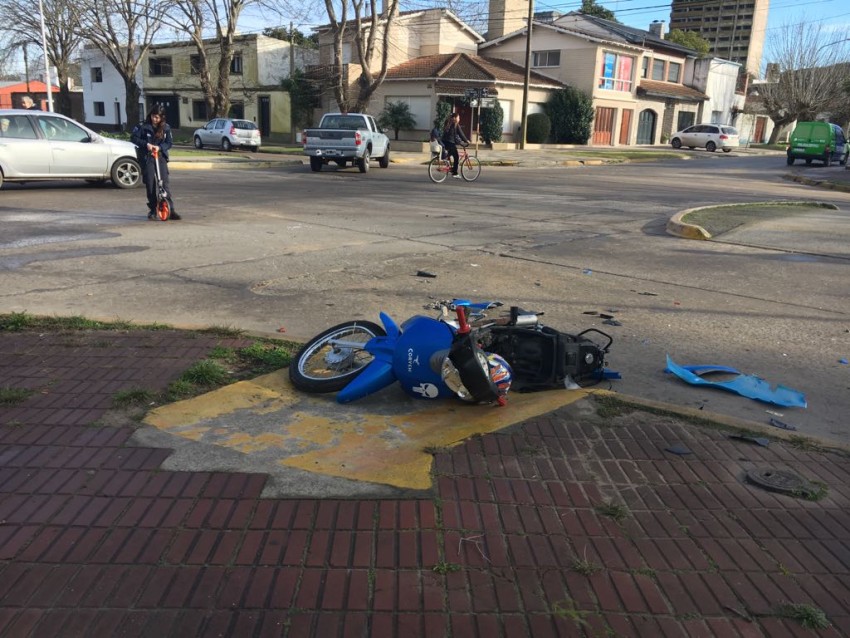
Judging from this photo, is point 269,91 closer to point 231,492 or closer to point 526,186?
point 526,186

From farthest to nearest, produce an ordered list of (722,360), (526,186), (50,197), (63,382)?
(526,186) → (50,197) → (722,360) → (63,382)

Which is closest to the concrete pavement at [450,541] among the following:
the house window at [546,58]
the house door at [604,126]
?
the house door at [604,126]

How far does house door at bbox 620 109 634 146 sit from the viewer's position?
49141 mm

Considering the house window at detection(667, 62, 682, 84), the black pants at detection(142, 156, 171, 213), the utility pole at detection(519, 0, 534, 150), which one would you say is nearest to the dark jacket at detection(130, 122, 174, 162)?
the black pants at detection(142, 156, 171, 213)

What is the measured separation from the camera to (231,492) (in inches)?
126

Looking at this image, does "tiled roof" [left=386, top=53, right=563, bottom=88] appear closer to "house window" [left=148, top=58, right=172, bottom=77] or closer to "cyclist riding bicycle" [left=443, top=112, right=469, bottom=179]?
"house window" [left=148, top=58, right=172, bottom=77]

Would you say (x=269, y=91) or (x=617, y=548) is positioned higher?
(x=269, y=91)

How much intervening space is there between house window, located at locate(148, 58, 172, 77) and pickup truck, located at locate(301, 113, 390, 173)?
32903 millimetres

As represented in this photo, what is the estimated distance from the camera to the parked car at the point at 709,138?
47156 mm

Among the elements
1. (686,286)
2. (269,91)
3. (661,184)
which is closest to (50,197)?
(686,286)

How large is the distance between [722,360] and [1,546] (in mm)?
4911

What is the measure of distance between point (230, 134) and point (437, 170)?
17290 millimetres

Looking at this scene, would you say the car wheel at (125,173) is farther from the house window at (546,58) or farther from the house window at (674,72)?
the house window at (674,72)

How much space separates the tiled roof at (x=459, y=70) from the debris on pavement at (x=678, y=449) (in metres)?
36.6
